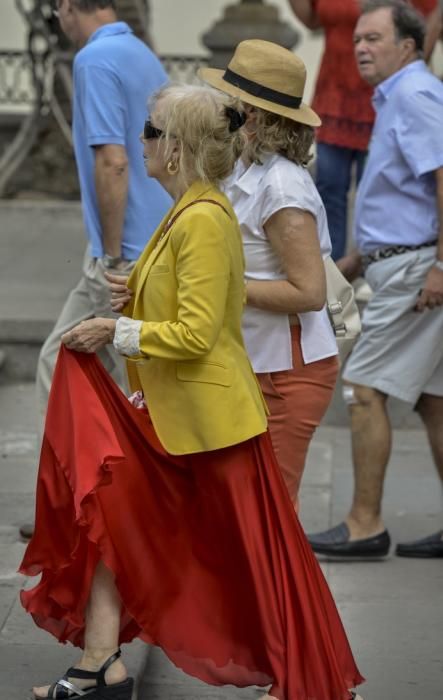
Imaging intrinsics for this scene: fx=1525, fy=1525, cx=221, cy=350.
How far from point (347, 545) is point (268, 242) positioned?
5.30 feet

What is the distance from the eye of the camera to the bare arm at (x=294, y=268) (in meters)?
4.14

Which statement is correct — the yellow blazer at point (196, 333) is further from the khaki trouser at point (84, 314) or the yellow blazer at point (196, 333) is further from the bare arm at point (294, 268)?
the khaki trouser at point (84, 314)

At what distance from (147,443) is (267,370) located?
622 mm

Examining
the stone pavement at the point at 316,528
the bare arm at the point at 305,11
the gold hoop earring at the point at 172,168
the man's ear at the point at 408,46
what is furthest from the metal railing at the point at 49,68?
the gold hoop earring at the point at 172,168

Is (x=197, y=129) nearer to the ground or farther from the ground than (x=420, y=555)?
farther from the ground

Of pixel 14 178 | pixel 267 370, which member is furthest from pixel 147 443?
pixel 14 178

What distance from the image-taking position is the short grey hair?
5309mm

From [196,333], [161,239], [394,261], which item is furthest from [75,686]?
[394,261]

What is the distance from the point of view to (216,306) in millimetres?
3604

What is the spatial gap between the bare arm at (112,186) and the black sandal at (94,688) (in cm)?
188

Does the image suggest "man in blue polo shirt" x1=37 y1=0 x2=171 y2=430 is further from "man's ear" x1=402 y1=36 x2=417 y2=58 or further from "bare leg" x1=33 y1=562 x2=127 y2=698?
"bare leg" x1=33 y1=562 x2=127 y2=698

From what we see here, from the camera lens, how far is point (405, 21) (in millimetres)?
5309

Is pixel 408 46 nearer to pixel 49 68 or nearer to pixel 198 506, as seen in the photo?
pixel 198 506

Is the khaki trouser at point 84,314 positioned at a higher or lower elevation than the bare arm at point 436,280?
lower
